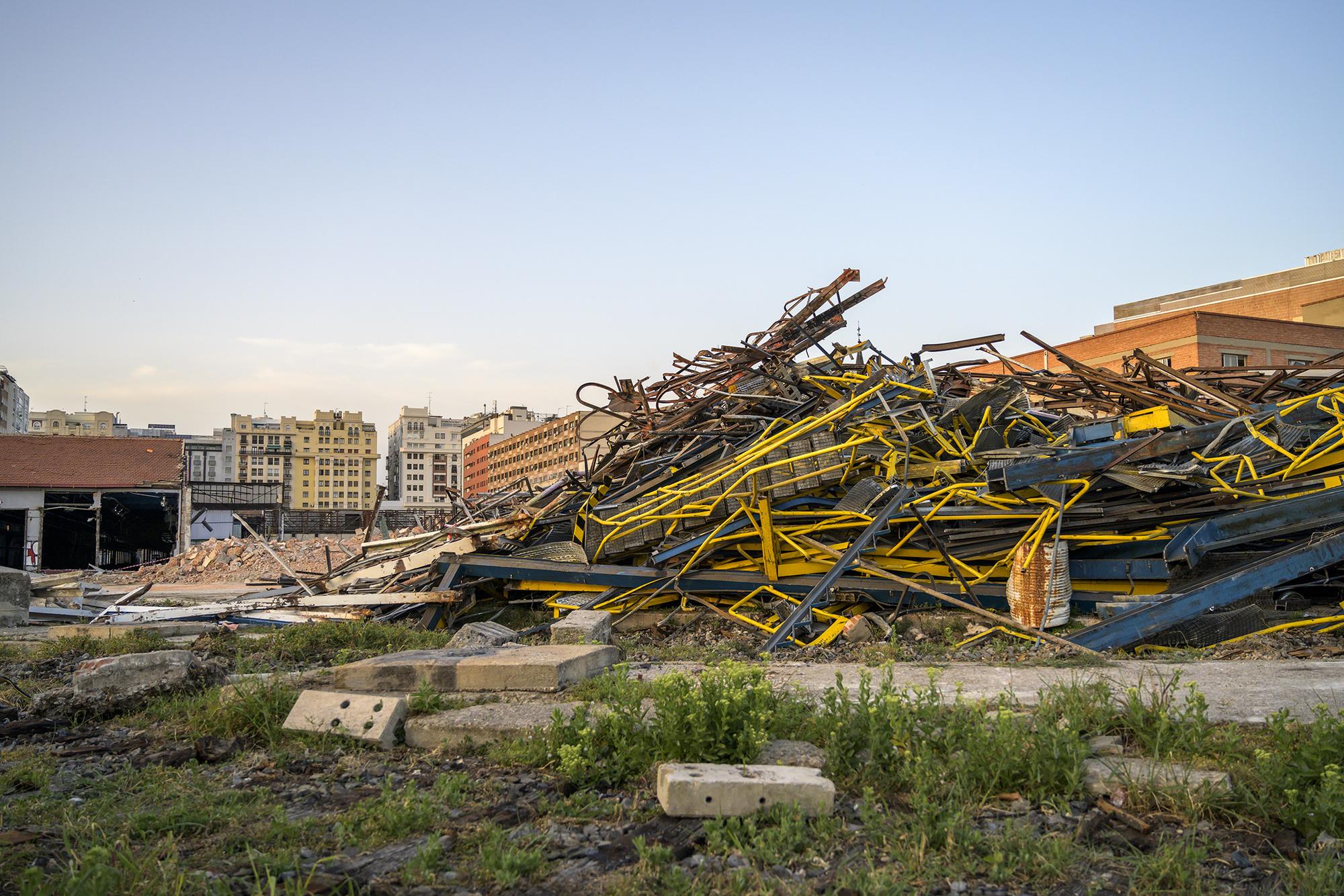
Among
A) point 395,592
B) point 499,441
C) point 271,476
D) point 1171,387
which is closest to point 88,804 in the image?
point 395,592

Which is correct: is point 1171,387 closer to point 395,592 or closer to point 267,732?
point 395,592

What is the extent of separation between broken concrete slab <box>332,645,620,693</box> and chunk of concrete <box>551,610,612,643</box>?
1.41 metres

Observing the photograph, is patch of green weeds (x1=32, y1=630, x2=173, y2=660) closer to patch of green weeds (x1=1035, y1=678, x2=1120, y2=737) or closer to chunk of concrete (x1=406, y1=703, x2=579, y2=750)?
chunk of concrete (x1=406, y1=703, x2=579, y2=750)

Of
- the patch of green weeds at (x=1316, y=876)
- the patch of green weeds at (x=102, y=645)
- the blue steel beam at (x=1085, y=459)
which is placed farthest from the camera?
the patch of green weeds at (x=102, y=645)

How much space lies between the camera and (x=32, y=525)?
1130 inches

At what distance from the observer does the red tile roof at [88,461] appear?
2973 centimetres

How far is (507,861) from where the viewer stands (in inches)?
105

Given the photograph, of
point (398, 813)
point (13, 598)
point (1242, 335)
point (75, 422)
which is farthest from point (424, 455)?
point (398, 813)

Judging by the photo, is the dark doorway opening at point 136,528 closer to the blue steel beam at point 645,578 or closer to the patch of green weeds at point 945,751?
the blue steel beam at point 645,578

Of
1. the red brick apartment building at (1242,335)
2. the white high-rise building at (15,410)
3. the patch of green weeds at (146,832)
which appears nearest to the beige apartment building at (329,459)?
the white high-rise building at (15,410)

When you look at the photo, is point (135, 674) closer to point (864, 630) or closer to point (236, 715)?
point (236, 715)

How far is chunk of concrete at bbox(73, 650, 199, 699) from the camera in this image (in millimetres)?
5113

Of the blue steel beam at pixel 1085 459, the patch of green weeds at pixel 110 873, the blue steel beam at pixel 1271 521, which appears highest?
the blue steel beam at pixel 1085 459

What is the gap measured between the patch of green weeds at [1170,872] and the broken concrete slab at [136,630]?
8.24 metres
